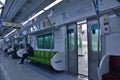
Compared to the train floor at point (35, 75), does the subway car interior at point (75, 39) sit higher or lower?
higher

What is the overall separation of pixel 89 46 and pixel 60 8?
2.65 meters

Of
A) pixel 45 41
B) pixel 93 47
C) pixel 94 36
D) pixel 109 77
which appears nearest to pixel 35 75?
pixel 93 47

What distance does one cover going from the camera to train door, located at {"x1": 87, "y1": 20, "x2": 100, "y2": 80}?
17.0 ft

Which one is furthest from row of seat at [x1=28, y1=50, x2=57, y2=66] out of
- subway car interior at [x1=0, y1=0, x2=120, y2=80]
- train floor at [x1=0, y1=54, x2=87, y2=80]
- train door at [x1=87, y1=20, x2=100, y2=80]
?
→ train door at [x1=87, y1=20, x2=100, y2=80]

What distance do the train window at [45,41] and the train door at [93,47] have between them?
135 inches

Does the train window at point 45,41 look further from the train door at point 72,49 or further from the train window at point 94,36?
the train window at point 94,36

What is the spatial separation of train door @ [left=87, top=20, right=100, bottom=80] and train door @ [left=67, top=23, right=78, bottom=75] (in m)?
0.95

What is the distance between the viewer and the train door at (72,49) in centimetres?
639

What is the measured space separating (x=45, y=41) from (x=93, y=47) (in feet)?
16.3

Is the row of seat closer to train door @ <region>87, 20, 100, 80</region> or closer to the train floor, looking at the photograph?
the train floor

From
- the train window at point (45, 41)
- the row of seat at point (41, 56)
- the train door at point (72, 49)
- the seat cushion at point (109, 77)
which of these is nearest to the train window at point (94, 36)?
the train door at point (72, 49)

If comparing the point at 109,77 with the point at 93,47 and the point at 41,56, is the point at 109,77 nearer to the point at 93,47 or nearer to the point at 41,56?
the point at 93,47

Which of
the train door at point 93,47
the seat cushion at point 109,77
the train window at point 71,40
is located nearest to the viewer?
the seat cushion at point 109,77

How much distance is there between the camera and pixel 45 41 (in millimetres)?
9977
